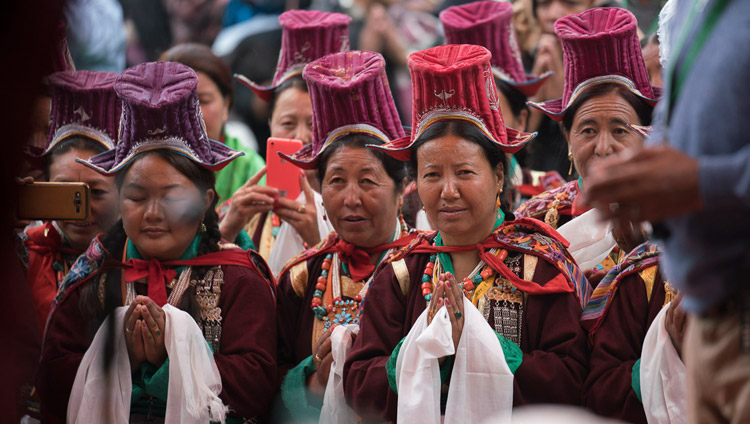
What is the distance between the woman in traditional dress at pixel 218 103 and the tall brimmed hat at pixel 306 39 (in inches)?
14.3

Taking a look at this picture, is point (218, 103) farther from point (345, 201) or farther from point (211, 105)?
point (345, 201)

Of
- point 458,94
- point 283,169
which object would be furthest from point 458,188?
point 283,169

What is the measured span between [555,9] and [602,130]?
268 cm

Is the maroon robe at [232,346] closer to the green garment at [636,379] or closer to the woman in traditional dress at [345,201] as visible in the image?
the woman in traditional dress at [345,201]

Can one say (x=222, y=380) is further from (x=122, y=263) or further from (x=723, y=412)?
(x=723, y=412)

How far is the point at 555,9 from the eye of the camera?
22.8 feet

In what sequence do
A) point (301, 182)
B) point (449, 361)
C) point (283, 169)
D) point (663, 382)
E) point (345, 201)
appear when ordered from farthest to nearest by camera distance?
point (301, 182) → point (283, 169) → point (345, 201) → point (449, 361) → point (663, 382)

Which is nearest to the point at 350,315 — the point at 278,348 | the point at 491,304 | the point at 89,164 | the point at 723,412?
the point at 278,348

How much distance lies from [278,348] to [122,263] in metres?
0.80

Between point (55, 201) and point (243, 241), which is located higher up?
point (55, 201)

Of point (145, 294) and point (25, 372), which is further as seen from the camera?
point (145, 294)

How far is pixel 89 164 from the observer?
4355 millimetres

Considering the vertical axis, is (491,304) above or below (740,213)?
below

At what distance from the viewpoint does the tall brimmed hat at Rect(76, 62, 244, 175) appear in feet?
14.1
